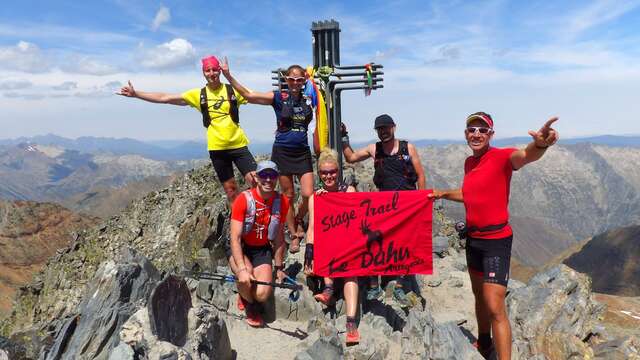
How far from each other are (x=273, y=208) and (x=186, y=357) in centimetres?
363

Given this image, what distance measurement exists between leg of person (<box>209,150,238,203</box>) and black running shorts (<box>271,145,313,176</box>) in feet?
4.02

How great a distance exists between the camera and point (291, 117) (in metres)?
10.8

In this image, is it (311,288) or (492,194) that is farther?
(311,288)

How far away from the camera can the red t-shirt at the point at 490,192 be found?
7.57 m

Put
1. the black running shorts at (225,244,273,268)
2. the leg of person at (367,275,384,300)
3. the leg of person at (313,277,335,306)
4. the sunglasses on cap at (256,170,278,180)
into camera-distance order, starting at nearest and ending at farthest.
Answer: the sunglasses on cap at (256,170,278,180) → the black running shorts at (225,244,273,268) → the leg of person at (313,277,335,306) → the leg of person at (367,275,384,300)

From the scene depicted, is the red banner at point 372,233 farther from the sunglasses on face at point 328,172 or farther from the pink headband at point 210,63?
the pink headband at point 210,63

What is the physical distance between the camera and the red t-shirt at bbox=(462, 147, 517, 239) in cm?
757

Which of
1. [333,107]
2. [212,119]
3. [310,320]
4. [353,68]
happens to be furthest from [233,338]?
[353,68]

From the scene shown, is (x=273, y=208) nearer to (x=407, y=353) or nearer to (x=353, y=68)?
(x=407, y=353)

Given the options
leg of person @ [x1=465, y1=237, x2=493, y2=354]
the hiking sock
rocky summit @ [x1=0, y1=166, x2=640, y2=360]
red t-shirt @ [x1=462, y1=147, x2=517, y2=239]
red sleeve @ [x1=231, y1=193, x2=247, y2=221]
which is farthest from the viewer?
red sleeve @ [x1=231, y1=193, x2=247, y2=221]

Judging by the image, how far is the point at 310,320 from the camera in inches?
406

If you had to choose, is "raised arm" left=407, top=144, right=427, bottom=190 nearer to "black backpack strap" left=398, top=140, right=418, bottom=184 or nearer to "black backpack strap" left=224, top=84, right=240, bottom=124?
"black backpack strap" left=398, top=140, right=418, bottom=184

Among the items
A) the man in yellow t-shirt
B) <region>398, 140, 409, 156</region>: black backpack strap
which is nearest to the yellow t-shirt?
the man in yellow t-shirt

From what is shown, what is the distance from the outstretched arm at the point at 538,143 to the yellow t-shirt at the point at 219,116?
6418mm
